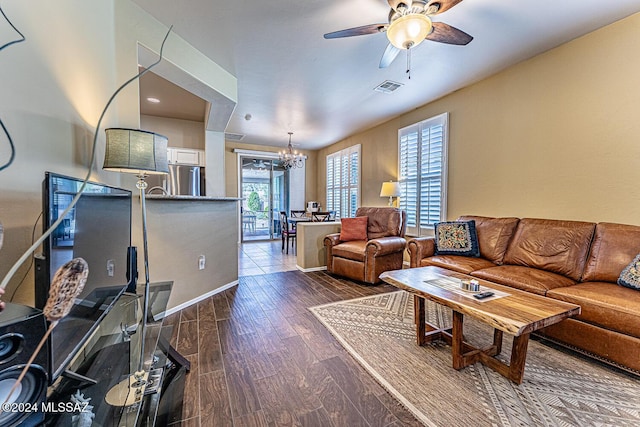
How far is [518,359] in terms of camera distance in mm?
1651

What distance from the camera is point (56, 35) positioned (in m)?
1.40

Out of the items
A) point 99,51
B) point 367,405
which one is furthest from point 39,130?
point 367,405

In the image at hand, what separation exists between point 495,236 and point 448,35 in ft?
7.20

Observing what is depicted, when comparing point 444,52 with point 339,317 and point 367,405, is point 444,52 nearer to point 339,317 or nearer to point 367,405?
point 339,317

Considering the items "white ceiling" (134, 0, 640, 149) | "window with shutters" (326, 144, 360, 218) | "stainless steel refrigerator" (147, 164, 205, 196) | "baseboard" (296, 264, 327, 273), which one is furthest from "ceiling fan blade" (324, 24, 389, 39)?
"window with shutters" (326, 144, 360, 218)

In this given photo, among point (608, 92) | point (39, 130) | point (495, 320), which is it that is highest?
point (608, 92)

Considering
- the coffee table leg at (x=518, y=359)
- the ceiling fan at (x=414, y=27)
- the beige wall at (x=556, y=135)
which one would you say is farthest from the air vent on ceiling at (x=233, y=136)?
the coffee table leg at (x=518, y=359)

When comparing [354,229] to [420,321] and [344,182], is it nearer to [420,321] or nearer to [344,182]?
[420,321]

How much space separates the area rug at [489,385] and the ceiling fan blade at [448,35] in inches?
97.0

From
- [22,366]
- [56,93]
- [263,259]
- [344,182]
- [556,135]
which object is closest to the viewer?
[22,366]

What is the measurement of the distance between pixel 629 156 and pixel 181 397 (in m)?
4.01

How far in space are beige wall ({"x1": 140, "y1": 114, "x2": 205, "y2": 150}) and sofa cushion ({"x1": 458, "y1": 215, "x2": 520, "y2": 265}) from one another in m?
4.90

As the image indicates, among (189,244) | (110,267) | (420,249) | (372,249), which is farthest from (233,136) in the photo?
(110,267)

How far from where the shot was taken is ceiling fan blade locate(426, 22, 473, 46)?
2.00 meters
